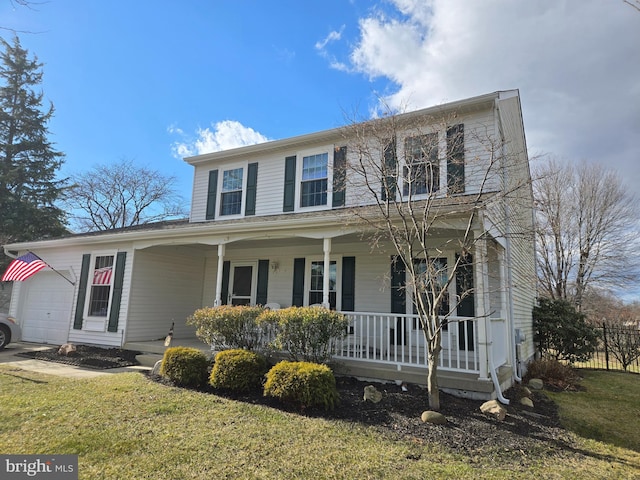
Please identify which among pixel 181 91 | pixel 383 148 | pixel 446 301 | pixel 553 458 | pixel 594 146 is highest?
pixel 594 146

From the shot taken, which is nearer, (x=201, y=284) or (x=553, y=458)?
(x=553, y=458)

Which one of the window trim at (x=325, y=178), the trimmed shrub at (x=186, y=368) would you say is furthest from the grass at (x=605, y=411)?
the window trim at (x=325, y=178)

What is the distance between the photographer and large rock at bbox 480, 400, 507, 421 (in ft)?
16.0

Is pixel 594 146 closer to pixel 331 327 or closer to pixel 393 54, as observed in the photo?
pixel 393 54

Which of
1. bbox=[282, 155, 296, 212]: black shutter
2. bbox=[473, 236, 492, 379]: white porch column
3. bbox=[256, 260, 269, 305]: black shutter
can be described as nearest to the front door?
bbox=[256, 260, 269, 305]: black shutter

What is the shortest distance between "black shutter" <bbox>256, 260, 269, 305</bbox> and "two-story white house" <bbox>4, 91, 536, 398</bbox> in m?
0.03

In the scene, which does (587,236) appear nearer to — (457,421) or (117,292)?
(457,421)

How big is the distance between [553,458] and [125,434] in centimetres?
466

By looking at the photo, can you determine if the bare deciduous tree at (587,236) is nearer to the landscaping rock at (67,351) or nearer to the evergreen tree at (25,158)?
the landscaping rock at (67,351)

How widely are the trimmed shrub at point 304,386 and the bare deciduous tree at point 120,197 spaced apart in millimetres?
25339

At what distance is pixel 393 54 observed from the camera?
786cm

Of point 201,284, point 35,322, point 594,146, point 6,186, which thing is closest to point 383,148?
point 201,284

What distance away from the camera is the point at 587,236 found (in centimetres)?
1820

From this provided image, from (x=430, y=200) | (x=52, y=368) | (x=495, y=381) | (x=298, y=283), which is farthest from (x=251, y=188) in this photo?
(x=495, y=381)
